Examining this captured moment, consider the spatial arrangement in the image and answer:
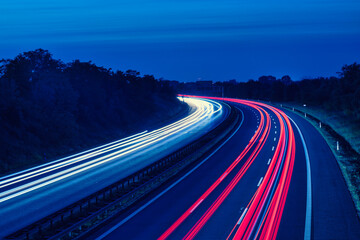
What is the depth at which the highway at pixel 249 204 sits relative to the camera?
45.6 feet

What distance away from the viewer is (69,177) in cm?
2441

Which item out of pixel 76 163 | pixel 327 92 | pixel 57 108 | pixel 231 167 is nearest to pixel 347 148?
pixel 231 167

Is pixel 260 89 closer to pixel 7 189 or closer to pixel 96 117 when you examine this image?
pixel 96 117

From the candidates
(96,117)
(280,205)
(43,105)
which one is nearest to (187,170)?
(280,205)

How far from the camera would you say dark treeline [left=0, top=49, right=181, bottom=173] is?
36.0 meters

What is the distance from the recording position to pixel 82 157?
31.2m

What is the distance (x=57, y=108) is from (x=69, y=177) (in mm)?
22238

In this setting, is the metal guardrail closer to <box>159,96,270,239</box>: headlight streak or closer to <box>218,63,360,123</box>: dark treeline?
<box>159,96,270,239</box>: headlight streak

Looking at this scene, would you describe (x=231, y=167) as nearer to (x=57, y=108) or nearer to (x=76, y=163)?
(x=76, y=163)

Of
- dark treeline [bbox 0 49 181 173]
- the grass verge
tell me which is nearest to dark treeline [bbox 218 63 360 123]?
the grass verge

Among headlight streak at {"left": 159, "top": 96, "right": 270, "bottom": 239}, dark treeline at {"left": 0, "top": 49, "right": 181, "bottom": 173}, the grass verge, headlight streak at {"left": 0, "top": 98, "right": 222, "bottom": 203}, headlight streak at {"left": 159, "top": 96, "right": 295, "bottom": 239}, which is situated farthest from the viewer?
dark treeline at {"left": 0, "top": 49, "right": 181, "bottom": 173}

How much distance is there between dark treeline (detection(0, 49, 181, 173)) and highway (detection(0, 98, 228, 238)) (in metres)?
3.76

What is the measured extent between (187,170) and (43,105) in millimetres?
25338

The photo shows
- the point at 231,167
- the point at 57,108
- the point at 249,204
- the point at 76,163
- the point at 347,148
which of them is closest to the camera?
the point at 249,204
